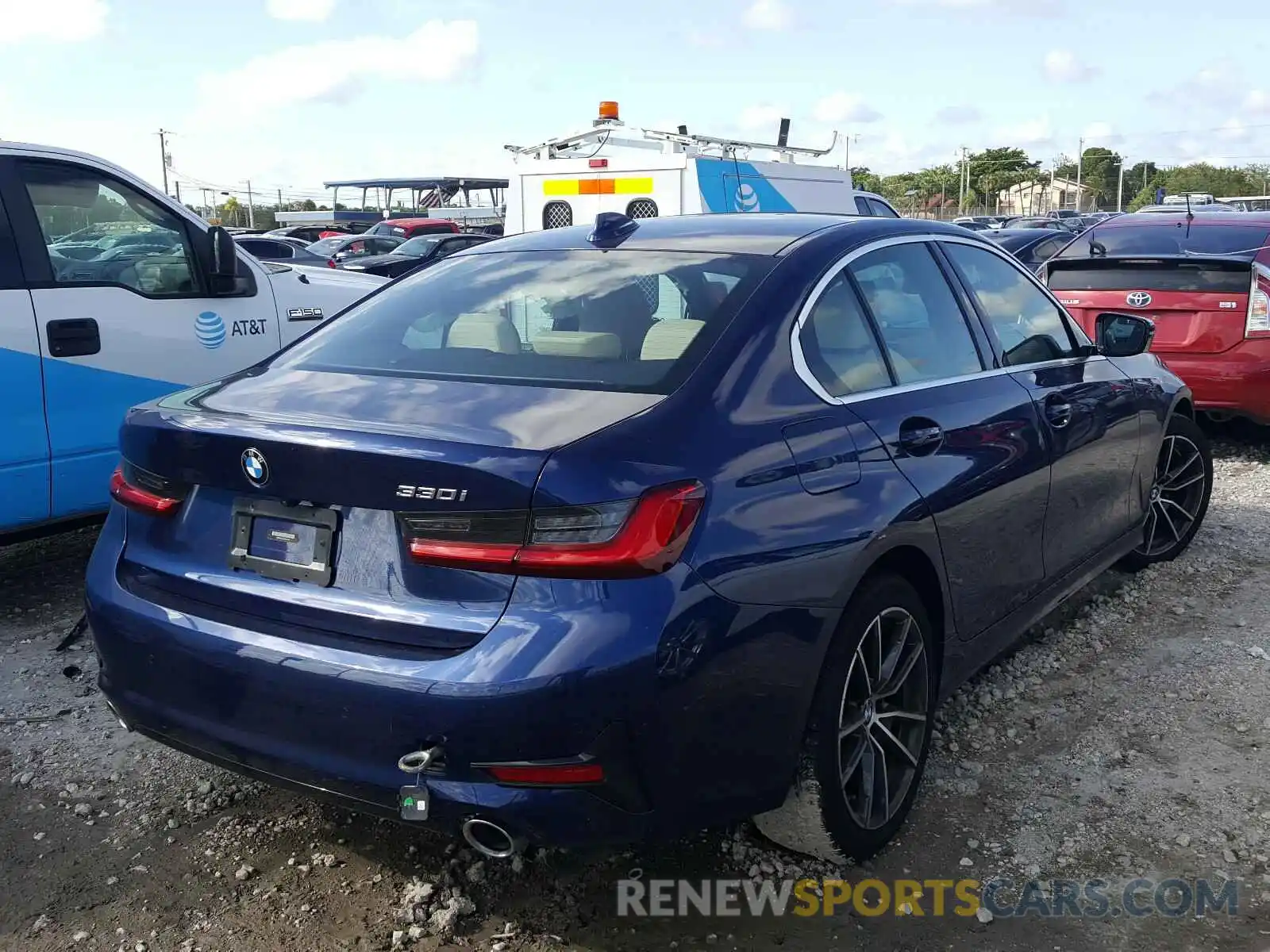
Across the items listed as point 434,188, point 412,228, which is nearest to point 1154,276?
point 412,228

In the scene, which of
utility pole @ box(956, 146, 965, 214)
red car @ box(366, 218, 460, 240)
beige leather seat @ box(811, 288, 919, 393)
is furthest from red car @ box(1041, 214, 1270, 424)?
utility pole @ box(956, 146, 965, 214)

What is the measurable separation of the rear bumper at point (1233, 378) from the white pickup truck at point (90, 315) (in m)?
5.51

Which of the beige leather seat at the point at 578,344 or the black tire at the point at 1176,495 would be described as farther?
the black tire at the point at 1176,495

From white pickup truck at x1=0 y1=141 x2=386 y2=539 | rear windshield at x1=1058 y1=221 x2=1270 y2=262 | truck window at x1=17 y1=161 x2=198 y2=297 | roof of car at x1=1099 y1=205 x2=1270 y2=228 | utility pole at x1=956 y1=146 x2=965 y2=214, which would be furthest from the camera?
utility pole at x1=956 y1=146 x2=965 y2=214

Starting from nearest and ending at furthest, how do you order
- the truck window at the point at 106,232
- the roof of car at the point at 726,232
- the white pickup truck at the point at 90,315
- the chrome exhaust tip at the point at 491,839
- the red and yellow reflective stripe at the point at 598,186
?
the chrome exhaust tip at the point at 491,839, the roof of car at the point at 726,232, the white pickup truck at the point at 90,315, the truck window at the point at 106,232, the red and yellow reflective stripe at the point at 598,186

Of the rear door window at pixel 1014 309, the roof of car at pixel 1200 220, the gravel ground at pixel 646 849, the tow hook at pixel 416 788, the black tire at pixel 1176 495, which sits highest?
the roof of car at pixel 1200 220

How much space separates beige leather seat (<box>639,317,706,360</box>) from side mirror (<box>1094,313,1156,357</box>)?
2365 mm

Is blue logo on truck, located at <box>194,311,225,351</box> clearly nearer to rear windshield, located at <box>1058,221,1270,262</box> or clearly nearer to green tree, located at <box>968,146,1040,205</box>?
rear windshield, located at <box>1058,221,1270,262</box>

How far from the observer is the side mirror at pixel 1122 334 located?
15.3ft

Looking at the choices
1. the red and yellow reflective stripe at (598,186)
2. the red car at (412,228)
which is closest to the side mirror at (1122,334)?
the red and yellow reflective stripe at (598,186)

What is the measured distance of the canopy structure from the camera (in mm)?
55781

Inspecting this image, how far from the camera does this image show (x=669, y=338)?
2939mm

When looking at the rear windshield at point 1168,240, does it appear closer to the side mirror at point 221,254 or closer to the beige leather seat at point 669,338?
the side mirror at point 221,254

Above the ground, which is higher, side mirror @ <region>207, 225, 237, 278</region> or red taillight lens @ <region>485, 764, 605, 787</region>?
side mirror @ <region>207, 225, 237, 278</region>
